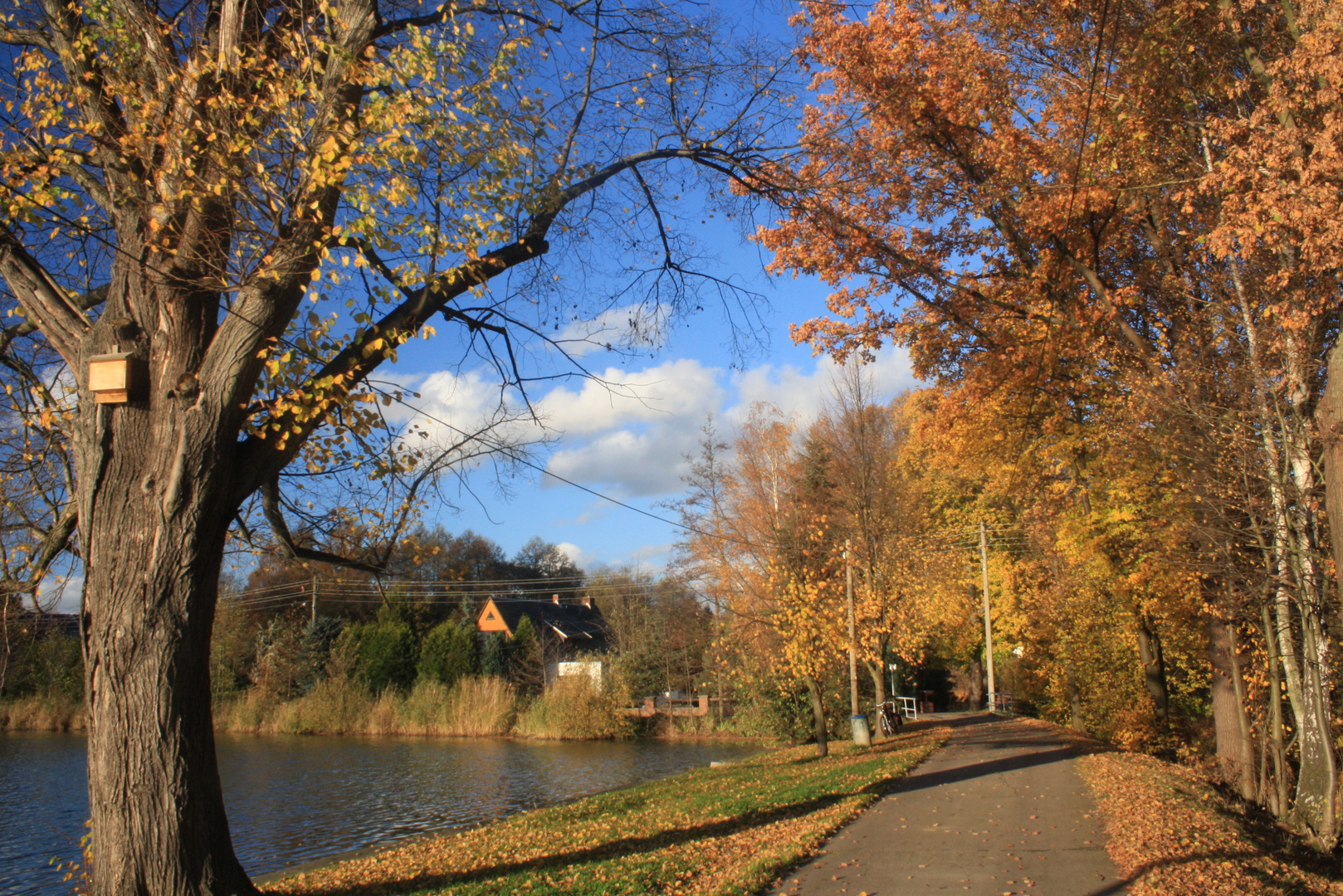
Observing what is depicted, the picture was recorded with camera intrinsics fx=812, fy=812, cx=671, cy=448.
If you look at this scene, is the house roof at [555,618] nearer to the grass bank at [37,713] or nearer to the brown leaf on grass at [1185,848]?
the grass bank at [37,713]

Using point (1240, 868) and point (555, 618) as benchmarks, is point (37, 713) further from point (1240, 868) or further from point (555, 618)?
point (1240, 868)

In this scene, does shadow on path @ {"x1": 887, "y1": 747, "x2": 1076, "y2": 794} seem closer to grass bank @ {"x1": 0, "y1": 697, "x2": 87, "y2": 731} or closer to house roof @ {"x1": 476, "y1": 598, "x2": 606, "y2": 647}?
grass bank @ {"x1": 0, "y1": 697, "x2": 87, "y2": 731}

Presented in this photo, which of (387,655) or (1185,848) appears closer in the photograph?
(1185,848)

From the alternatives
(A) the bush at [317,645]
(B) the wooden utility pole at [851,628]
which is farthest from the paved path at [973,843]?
(A) the bush at [317,645]

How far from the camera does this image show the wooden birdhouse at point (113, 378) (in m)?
5.27

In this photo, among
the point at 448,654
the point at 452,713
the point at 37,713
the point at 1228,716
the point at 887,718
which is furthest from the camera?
the point at 448,654

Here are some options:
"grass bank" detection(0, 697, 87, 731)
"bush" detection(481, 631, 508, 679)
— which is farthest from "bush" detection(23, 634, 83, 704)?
"bush" detection(481, 631, 508, 679)

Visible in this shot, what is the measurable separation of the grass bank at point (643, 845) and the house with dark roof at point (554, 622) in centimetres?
3102

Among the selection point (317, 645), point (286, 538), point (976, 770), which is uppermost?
point (286, 538)

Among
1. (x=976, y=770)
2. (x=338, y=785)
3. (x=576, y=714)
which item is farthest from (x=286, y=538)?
(x=576, y=714)

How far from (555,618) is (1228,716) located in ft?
144

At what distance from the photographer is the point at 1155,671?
19.5m

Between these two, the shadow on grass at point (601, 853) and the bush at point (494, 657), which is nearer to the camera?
the shadow on grass at point (601, 853)

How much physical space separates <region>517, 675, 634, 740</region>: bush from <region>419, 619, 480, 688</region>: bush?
6.24 meters
